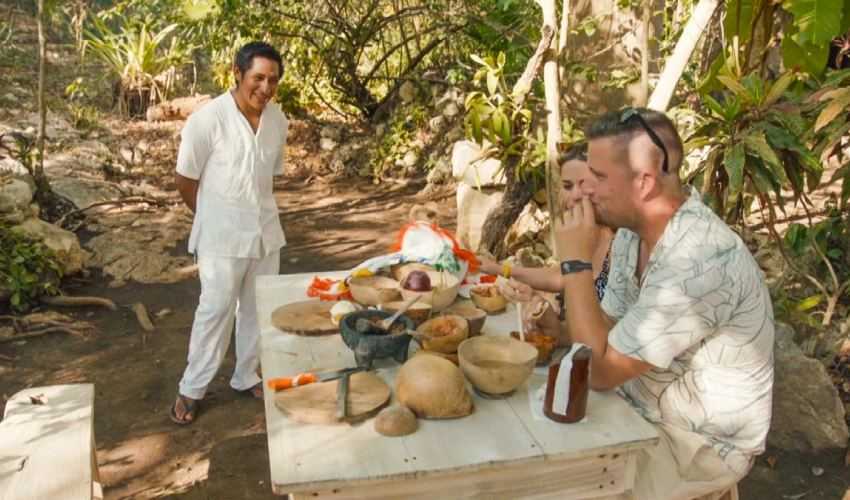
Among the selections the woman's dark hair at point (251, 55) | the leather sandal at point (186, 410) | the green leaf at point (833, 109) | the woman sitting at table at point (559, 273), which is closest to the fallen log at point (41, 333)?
the leather sandal at point (186, 410)

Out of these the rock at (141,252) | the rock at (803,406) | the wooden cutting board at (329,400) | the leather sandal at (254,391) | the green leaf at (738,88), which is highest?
the green leaf at (738,88)

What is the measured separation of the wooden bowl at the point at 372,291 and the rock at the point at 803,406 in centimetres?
Answer: 213

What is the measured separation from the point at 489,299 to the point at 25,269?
3968 mm

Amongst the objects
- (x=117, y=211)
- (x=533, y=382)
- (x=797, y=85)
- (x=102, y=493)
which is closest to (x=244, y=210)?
(x=102, y=493)

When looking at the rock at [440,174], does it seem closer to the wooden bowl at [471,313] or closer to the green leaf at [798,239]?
the green leaf at [798,239]

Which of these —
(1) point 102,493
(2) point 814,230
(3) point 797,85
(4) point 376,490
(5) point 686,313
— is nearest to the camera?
(4) point 376,490

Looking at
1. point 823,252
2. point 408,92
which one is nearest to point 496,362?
point 823,252

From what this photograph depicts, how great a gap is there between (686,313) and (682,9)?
13.5ft

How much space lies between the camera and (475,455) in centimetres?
Answer: 187

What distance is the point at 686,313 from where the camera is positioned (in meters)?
2.01

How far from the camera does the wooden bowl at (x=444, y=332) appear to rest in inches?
91.0

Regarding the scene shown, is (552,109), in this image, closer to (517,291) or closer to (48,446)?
(517,291)

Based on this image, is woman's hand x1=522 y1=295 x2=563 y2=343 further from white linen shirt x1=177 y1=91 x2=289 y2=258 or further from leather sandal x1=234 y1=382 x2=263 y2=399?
leather sandal x1=234 y1=382 x2=263 y2=399

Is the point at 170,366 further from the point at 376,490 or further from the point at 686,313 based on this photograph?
the point at 686,313
